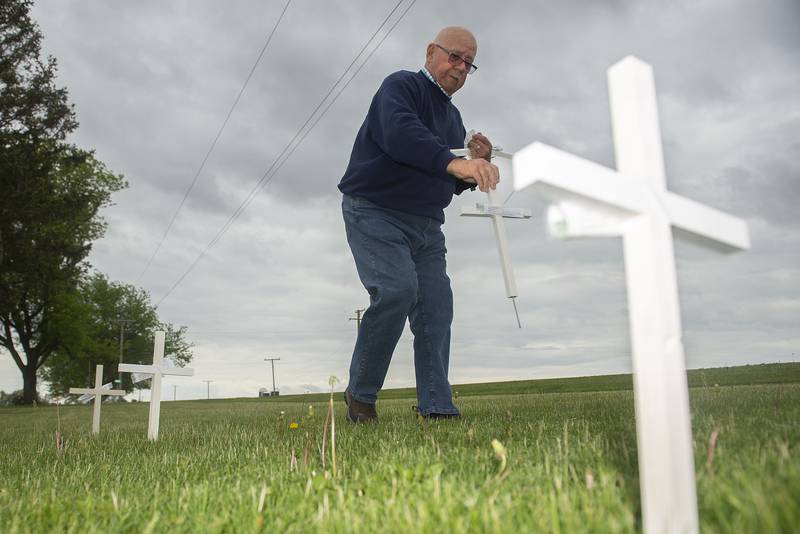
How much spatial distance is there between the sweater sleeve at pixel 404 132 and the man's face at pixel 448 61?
0.30 meters

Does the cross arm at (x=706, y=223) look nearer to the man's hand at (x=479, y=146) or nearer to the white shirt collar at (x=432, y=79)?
the man's hand at (x=479, y=146)

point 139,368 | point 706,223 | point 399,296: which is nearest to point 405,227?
point 399,296

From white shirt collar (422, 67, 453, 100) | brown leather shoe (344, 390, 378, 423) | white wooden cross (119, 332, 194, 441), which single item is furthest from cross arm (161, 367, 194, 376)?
white shirt collar (422, 67, 453, 100)

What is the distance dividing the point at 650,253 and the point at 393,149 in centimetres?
331

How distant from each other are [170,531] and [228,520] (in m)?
0.18

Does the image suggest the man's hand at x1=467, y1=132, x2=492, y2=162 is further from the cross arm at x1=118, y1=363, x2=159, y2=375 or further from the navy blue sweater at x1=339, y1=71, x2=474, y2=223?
the cross arm at x1=118, y1=363, x2=159, y2=375

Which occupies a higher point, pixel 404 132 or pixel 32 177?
pixel 32 177

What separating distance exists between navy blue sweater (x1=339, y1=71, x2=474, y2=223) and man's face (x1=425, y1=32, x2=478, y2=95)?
10 cm

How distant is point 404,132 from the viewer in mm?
4410

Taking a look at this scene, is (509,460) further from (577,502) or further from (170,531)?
(170,531)

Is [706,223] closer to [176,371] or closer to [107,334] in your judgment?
[176,371]

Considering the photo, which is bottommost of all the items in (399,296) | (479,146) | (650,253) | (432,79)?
(650,253)

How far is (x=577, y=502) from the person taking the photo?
1.90m

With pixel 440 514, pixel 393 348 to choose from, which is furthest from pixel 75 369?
pixel 440 514
